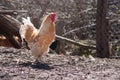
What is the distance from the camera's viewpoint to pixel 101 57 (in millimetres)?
6301

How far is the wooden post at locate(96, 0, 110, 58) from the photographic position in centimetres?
591

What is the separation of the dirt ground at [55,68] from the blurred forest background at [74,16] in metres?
2.76

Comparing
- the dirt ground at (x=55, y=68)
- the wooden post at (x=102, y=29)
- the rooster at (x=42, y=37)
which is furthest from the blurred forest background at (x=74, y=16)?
the rooster at (x=42, y=37)

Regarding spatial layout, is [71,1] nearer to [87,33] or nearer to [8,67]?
[87,33]

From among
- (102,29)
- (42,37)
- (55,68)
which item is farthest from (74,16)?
(55,68)

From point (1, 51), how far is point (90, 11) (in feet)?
12.0

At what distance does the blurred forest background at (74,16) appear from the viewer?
8.59 m

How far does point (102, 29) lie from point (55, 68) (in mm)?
1605

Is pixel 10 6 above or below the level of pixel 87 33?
above

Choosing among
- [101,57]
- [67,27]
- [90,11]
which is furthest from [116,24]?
[101,57]

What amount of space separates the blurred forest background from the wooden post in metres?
2.13

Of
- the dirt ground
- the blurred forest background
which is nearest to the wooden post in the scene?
the dirt ground

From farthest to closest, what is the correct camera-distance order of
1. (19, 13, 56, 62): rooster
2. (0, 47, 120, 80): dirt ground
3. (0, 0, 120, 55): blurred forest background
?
(0, 0, 120, 55): blurred forest background
(19, 13, 56, 62): rooster
(0, 47, 120, 80): dirt ground

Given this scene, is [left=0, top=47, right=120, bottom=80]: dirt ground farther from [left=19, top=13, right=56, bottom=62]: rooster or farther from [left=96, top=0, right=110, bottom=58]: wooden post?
[left=96, top=0, right=110, bottom=58]: wooden post
